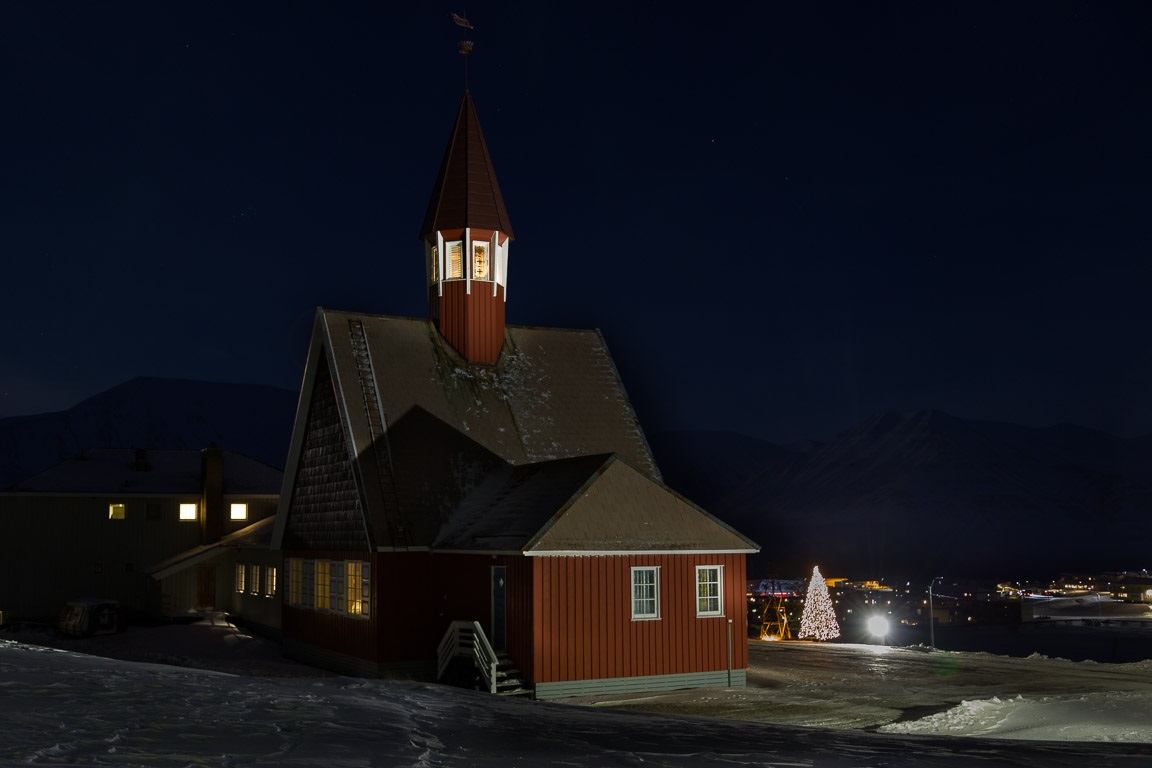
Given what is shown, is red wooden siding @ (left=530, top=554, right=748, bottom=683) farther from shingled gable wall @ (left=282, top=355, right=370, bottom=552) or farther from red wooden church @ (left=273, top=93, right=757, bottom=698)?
shingled gable wall @ (left=282, top=355, right=370, bottom=552)

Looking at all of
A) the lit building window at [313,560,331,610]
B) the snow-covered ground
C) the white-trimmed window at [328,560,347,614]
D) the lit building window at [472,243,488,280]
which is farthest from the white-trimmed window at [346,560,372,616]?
the snow-covered ground

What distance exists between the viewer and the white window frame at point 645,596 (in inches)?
877

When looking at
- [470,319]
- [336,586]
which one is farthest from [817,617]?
[336,586]

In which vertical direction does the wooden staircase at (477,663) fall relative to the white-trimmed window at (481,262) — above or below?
below

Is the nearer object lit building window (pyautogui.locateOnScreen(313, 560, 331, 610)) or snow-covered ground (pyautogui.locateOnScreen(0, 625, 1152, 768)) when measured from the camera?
snow-covered ground (pyautogui.locateOnScreen(0, 625, 1152, 768))

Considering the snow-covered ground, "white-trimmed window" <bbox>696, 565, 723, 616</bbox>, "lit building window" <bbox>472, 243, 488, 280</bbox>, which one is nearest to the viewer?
the snow-covered ground

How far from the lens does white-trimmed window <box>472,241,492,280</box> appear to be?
30.9m

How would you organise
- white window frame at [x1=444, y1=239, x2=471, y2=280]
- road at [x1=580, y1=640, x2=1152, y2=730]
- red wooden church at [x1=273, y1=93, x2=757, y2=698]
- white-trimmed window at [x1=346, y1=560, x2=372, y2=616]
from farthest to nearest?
white window frame at [x1=444, y1=239, x2=471, y2=280] < white-trimmed window at [x1=346, y1=560, x2=372, y2=616] < red wooden church at [x1=273, y1=93, x2=757, y2=698] < road at [x1=580, y1=640, x2=1152, y2=730]

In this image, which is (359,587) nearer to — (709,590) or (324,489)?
(324,489)

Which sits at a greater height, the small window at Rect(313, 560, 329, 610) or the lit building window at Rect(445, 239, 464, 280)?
the lit building window at Rect(445, 239, 464, 280)

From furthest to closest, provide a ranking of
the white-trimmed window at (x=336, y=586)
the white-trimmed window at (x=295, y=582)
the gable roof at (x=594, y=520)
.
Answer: the white-trimmed window at (x=295, y=582) → the white-trimmed window at (x=336, y=586) → the gable roof at (x=594, y=520)

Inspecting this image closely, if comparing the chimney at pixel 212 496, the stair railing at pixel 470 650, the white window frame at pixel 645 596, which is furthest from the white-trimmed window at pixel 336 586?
the chimney at pixel 212 496

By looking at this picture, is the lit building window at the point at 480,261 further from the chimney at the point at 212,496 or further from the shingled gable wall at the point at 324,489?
the chimney at the point at 212,496

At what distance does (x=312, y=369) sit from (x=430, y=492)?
225 inches
